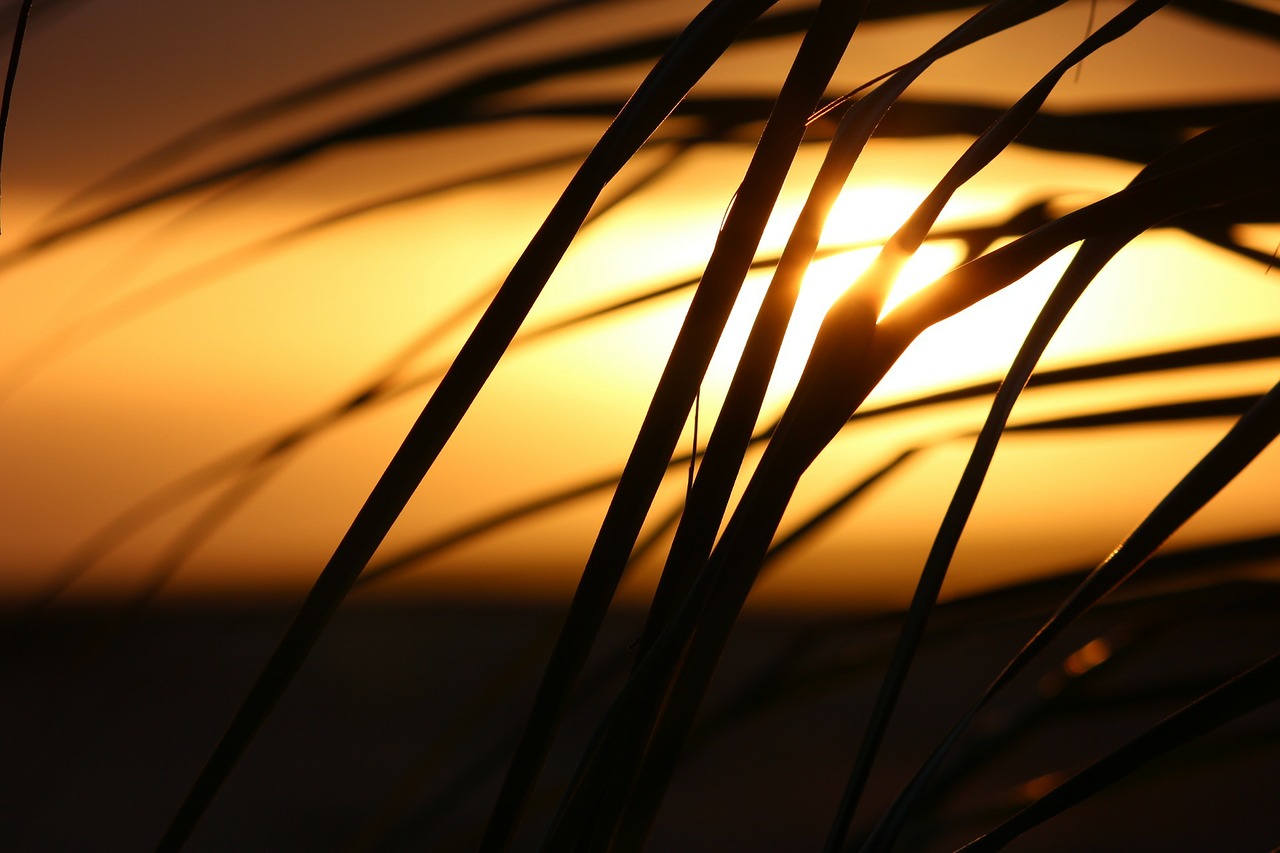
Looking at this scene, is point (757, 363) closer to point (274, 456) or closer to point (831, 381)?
point (831, 381)

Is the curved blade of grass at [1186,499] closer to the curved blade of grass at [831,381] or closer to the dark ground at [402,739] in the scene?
the curved blade of grass at [831,381]

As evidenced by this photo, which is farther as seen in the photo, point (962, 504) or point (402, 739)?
point (402, 739)

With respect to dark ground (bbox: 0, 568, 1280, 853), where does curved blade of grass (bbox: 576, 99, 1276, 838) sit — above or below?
below

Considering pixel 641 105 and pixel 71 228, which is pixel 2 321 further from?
pixel 641 105

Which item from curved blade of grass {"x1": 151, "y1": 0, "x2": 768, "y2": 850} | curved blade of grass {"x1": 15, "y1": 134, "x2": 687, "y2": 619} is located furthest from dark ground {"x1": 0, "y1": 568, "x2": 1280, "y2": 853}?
curved blade of grass {"x1": 151, "y1": 0, "x2": 768, "y2": 850}

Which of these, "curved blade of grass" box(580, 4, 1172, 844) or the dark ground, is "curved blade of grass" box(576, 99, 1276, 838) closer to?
"curved blade of grass" box(580, 4, 1172, 844)

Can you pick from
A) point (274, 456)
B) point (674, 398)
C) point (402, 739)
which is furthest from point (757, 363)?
point (402, 739)

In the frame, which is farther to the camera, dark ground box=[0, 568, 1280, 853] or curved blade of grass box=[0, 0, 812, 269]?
dark ground box=[0, 568, 1280, 853]
